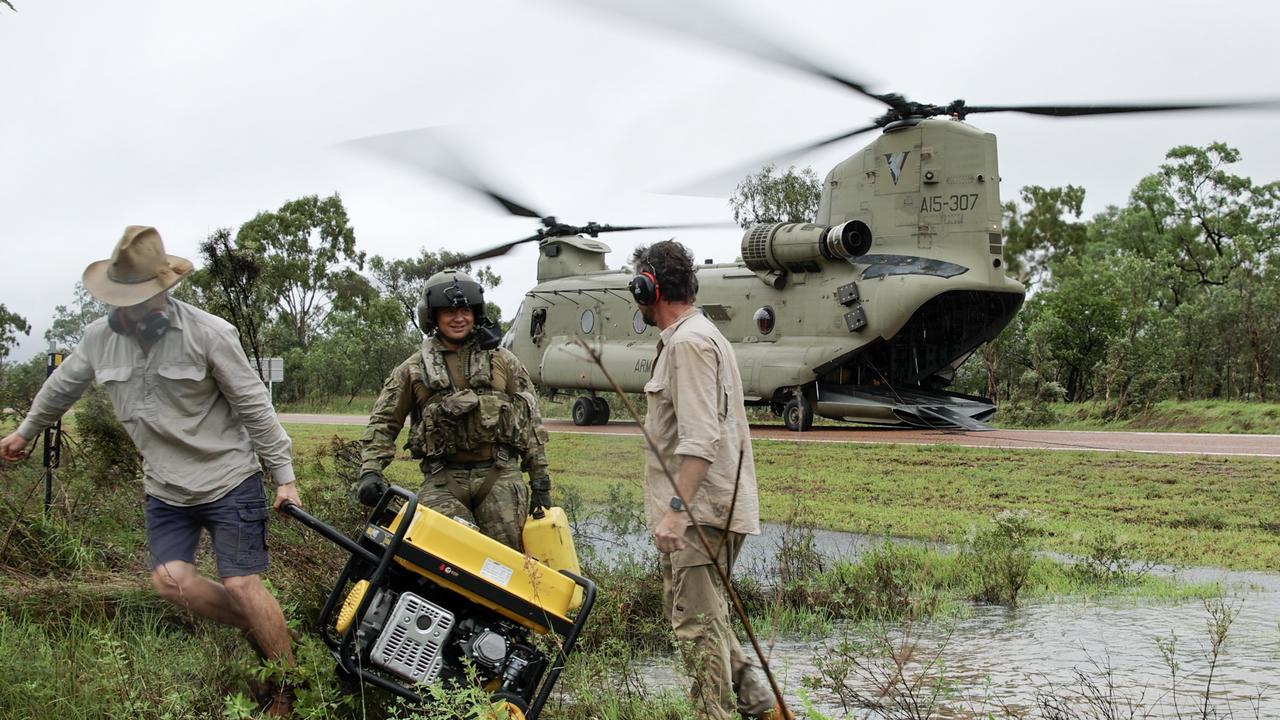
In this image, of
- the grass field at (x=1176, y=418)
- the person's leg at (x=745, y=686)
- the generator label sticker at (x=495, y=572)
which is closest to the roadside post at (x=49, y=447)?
the generator label sticker at (x=495, y=572)

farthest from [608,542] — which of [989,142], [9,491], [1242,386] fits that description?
[1242,386]

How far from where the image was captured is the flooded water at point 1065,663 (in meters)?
4.34

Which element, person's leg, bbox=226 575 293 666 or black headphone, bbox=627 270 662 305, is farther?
person's leg, bbox=226 575 293 666

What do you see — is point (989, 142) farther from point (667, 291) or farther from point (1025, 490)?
point (667, 291)

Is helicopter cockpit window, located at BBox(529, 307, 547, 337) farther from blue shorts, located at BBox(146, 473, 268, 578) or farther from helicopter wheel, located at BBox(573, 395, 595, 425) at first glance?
blue shorts, located at BBox(146, 473, 268, 578)

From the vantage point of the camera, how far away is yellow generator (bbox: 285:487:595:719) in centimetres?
400

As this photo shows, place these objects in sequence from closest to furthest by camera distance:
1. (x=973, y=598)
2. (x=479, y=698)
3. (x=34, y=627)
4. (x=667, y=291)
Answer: (x=479, y=698)
(x=667, y=291)
(x=34, y=627)
(x=973, y=598)

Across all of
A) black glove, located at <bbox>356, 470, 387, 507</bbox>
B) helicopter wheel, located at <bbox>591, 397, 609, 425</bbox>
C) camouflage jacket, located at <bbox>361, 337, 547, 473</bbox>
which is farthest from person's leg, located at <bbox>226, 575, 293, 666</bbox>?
helicopter wheel, located at <bbox>591, 397, 609, 425</bbox>

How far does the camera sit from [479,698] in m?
3.64

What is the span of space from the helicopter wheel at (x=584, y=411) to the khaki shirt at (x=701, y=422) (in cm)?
1914

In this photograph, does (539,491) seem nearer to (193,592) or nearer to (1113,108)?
(193,592)

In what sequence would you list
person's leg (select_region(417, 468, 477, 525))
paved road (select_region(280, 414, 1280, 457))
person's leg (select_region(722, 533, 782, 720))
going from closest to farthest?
person's leg (select_region(722, 533, 782, 720))
person's leg (select_region(417, 468, 477, 525))
paved road (select_region(280, 414, 1280, 457))

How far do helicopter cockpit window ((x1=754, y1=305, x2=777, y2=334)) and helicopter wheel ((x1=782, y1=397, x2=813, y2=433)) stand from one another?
1.51 meters

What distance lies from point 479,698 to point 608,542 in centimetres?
474
